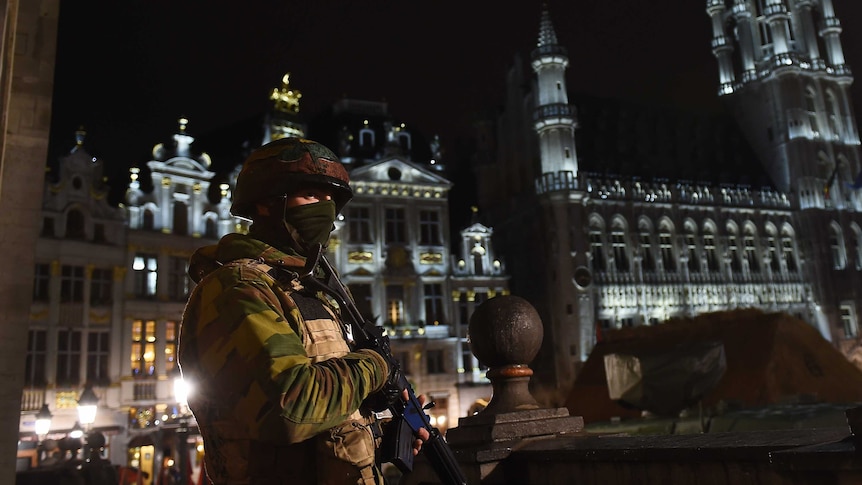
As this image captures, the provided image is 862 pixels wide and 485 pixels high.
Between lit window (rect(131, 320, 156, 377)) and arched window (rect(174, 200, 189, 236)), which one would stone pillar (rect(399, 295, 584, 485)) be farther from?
arched window (rect(174, 200, 189, 236))

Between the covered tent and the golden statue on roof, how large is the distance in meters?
17.8

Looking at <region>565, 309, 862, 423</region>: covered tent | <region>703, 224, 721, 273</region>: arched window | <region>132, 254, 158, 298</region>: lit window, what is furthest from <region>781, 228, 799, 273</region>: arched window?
<region>132, 254, 158, 298</region>: lit window

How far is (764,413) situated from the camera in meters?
10.7

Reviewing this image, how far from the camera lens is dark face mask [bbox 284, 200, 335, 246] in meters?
2.72

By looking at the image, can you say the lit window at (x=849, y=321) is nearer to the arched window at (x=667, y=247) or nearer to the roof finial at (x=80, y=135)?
the arched window at (x=667, y=247)

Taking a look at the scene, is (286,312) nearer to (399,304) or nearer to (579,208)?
(399,304)

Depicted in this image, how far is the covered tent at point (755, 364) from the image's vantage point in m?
16.9

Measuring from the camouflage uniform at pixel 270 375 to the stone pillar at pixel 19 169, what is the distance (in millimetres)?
6333

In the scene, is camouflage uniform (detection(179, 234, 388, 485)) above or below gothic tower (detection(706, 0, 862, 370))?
below

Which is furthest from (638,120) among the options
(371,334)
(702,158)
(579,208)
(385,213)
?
(371,334)

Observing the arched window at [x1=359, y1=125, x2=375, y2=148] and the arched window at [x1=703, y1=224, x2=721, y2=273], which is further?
the arched window at [x1=703, y1=224, x2=721, y2=273]

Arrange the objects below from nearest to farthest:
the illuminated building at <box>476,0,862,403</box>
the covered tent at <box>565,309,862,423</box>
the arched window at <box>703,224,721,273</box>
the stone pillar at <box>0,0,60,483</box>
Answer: the stone pillar at <box>0,0,60,483</box> → the covered tent at <box>565,309,862,423</box> → the illuminated building at <box>476,0,862,403</box> → the arched window at <box>703,224,721,273</box>

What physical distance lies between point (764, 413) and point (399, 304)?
1990 centimetres

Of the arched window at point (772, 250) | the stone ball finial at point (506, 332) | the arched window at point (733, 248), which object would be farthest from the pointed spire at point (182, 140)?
the arched window at point (772, 250)
